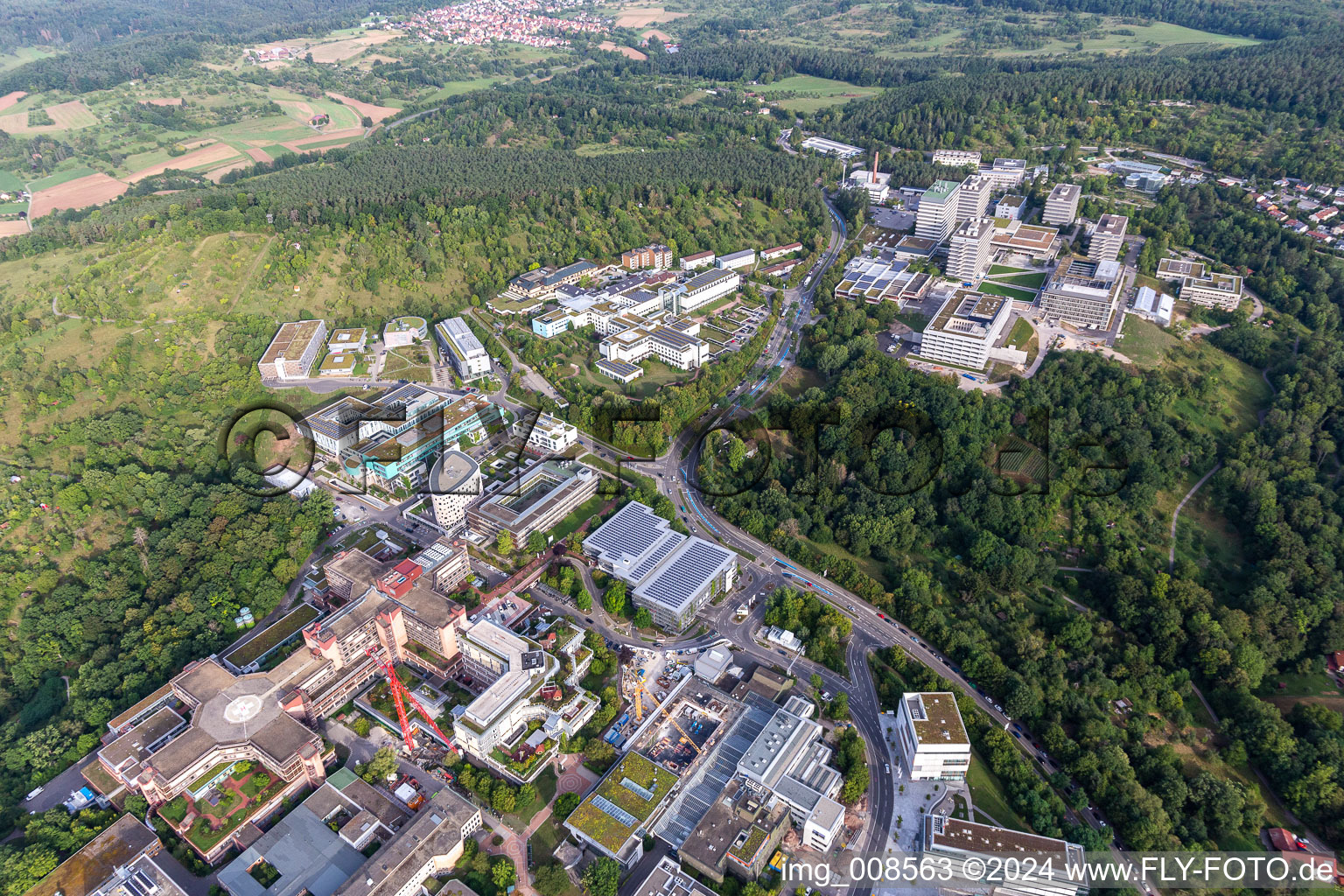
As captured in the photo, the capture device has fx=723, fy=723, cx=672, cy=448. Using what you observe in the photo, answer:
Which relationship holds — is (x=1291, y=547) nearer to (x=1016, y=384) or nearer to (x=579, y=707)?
(x=1016, y=384)

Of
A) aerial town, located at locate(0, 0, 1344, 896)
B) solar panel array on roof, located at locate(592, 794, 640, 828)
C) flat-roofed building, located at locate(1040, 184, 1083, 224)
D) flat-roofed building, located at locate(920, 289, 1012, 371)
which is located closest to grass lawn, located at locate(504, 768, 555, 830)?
aerial town, located at locate(0, 0, 1344, 896)

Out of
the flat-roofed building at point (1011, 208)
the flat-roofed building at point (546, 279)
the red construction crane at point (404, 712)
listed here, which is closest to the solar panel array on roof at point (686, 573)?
the red construction crane at point (404, 712)

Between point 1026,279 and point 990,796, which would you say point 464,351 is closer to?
point 990,796

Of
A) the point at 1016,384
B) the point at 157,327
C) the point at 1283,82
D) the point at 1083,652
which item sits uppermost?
the point at 1283,82

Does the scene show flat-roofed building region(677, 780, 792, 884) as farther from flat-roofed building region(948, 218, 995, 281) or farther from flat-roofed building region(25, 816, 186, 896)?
flat-roofed building region(948, 218, 995, 281)

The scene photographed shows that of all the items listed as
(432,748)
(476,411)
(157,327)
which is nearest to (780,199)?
(476,411)

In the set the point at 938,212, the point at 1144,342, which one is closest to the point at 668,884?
the point at 1144,342
